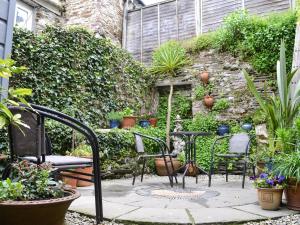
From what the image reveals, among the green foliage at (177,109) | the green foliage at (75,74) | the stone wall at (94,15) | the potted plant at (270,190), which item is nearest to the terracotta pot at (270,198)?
the potted plant at (270,190)

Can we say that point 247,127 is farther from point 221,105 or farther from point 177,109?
point 177,109

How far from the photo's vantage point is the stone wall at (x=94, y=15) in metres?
7.93

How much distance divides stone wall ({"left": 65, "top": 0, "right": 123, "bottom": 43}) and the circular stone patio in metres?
5.40

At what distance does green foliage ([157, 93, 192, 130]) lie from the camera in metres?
7.12

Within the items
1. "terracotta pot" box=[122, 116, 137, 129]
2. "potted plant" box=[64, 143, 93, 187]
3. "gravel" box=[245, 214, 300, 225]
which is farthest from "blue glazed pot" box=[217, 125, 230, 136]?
"gravel" box=[245, 214, 300, 225]

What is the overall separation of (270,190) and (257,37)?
14.7ft

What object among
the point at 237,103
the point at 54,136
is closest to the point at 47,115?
the point at 54,136

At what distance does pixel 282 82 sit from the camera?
3.61 meters

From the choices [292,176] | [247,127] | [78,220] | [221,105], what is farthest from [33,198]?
[221,105]

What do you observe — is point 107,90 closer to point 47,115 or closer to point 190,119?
point 190,119

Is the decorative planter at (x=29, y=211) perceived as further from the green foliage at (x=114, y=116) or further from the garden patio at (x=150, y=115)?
the green foliage at (x=114, y=116)

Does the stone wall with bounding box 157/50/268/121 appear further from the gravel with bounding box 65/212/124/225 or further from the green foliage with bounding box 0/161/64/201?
the green foliage with bounding box 0/161/64/201

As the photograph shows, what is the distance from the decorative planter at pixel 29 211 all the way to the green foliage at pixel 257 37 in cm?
558

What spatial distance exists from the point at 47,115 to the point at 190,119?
5.21 metres
